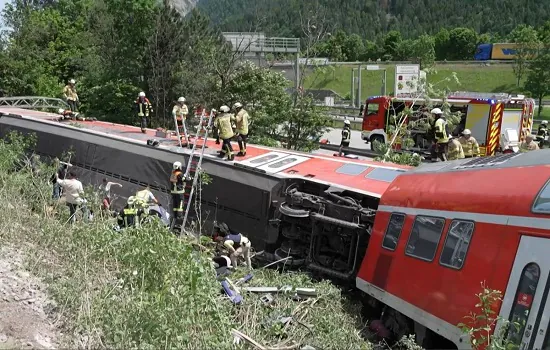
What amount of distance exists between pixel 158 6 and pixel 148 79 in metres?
3.82

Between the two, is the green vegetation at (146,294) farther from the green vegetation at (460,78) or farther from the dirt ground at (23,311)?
the green vegetation at (460,78)

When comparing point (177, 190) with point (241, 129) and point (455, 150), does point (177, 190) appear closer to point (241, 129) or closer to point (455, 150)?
point (241, 129)

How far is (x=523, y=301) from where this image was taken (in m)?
4.20

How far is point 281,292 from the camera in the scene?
6688 mm

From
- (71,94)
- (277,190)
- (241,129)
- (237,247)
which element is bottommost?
(237,247)

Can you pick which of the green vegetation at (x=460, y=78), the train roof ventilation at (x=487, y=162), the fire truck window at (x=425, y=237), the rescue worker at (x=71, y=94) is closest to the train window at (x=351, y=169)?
the train roof ventilation at (x=487, y=162)

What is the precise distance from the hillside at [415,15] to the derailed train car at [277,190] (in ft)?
354

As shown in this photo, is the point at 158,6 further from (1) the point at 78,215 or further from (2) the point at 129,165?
(1) the point at 78,215

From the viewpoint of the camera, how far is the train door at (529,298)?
13.1ft

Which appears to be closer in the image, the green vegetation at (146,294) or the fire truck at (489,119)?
the green vegetation at (146,294)

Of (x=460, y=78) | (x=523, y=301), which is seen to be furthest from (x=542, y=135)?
(x=460, y=78)

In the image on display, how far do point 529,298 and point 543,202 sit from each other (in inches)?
31.4

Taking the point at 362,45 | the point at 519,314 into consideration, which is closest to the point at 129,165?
the point at 519,314

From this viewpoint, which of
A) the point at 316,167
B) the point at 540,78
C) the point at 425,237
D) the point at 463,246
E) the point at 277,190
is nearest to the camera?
the point at 463,246
